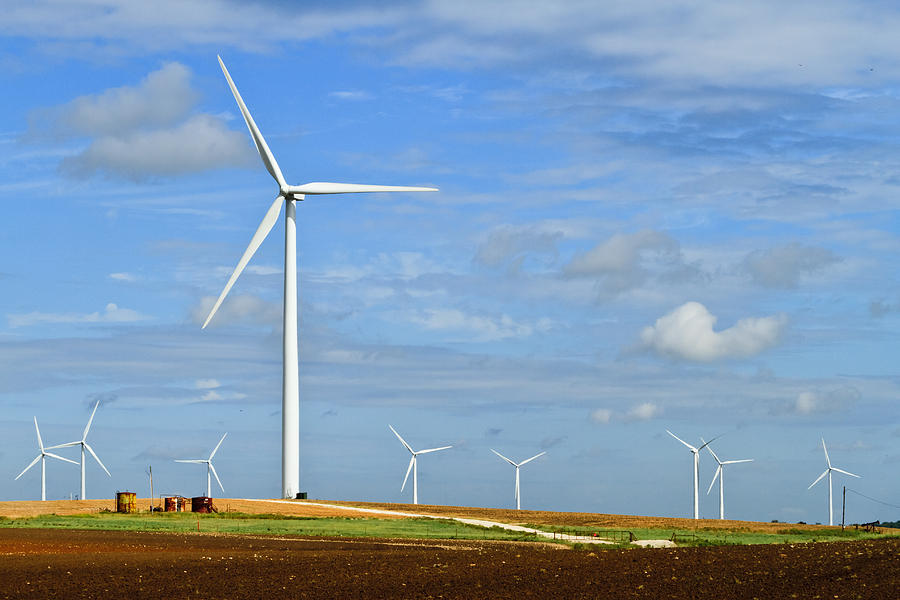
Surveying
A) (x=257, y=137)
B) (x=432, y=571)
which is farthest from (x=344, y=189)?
(x=432, y=571)

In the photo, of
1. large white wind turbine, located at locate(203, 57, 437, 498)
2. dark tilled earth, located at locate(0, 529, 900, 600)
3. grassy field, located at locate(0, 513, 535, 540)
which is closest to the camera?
dark tilled earth, located at locate(0, 529, 900, 600)

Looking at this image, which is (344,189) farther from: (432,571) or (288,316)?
(432,571)

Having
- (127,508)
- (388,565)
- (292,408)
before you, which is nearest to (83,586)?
(388,565)

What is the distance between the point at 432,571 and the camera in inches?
1847

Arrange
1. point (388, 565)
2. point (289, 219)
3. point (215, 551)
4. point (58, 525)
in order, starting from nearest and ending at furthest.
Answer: point (388, 565) < point (215, 551) < point (58, 525) < point (289, 219)

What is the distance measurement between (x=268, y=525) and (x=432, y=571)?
112 feet

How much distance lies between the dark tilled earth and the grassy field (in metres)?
11.6

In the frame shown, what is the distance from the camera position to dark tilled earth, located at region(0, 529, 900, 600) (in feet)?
133

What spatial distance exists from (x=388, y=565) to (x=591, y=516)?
171 feet

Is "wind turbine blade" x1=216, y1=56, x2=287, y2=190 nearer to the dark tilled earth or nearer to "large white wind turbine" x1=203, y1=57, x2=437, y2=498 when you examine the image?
"large white wind turbine" x1=203, y1=57, x2=437, y2=498

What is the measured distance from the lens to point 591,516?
9894cm

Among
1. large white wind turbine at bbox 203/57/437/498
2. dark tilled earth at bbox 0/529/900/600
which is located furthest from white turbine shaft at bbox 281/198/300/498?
dark tilled earth at bbox 0/529/900/600

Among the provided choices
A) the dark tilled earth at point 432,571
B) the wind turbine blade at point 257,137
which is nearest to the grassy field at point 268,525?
the dark tilled earth at point 432,571

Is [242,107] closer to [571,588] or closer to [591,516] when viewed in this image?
[591,516]
